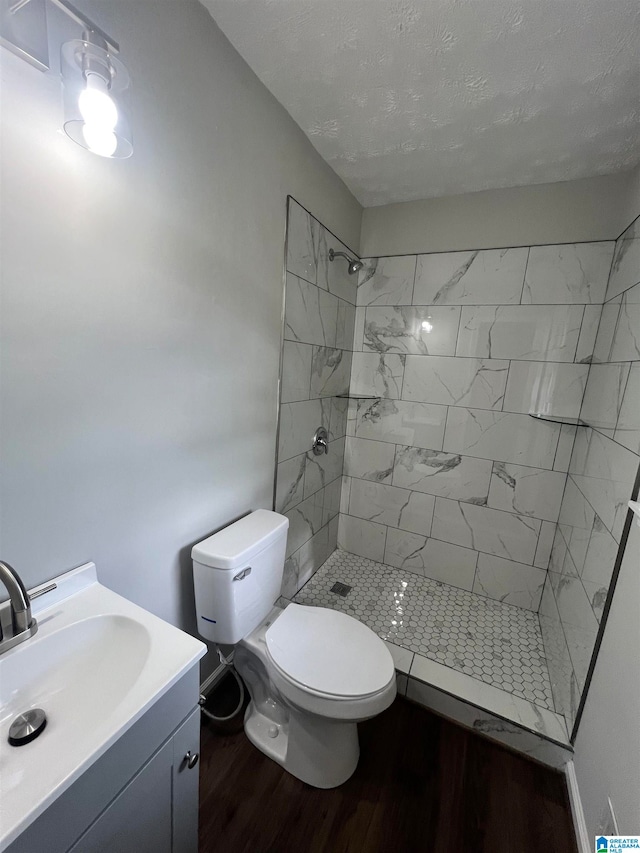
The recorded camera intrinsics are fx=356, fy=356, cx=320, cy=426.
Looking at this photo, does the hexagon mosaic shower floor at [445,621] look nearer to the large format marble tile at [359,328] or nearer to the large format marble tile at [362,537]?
the large format marble tile at [362,537]

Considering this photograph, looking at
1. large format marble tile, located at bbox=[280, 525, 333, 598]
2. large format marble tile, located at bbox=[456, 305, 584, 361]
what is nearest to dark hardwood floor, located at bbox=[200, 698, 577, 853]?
large format marble tile, located at bbox=[280, 525, 333, 598]

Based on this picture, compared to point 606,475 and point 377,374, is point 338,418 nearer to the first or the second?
point 377,374

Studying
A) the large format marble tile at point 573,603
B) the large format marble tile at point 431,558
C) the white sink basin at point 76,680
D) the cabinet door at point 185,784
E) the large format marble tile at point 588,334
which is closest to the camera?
the white sink basin at point 76,680

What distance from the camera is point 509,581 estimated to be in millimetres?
2129

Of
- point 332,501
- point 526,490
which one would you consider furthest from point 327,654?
point 526,490

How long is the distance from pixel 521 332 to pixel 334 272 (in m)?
1.08

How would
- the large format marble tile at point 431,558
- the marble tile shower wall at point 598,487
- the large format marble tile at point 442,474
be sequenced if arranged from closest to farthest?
the marble tile shower wall at point 598,487, the large format marble tile at point 442,474, the large format marble tile at point 431,558

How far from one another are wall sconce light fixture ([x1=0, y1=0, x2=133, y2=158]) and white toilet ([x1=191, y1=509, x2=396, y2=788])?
1.13 metres

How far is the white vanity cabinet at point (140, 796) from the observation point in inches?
22.2

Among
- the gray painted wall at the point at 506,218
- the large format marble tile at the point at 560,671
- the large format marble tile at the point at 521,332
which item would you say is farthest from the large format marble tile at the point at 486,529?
the gray painted wall at the point at 506,218

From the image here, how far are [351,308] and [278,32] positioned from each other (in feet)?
4.35

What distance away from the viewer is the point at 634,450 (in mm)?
1125

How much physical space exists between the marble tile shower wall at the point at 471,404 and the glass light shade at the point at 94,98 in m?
1.71

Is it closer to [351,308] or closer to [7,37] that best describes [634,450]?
[351,308]
